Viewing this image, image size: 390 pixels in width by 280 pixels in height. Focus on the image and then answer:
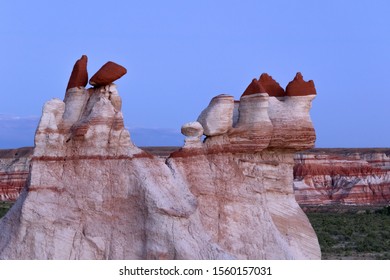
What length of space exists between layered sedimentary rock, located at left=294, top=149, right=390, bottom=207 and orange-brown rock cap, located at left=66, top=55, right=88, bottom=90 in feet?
181

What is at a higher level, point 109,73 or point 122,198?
point 109,73

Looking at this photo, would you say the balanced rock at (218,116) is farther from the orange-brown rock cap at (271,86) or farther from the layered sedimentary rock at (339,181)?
the layered sedimentary rock at (339,181)

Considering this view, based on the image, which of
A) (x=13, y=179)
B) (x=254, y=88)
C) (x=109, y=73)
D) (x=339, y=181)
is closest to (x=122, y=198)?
(x=109, y=73)

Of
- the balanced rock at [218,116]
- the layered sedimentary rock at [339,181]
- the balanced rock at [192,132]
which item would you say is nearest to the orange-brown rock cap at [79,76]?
the balanced rock at [192,132]

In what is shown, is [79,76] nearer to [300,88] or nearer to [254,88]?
[254,88]

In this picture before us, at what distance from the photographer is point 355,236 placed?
126 ft

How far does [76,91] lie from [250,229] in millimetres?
4307

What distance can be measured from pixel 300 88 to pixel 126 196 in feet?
15.6

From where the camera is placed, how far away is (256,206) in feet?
54.6

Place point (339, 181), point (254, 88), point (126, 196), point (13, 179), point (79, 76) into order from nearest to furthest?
point (126, 196) → point (79, 76) → point (254, 88) → point (13, 179) → point (339, 181)

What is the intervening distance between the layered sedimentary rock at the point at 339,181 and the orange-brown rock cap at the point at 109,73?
182ft

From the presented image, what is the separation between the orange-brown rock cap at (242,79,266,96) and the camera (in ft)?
55.5

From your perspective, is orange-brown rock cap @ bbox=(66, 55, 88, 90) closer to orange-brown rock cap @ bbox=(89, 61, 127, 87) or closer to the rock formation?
the rock formation

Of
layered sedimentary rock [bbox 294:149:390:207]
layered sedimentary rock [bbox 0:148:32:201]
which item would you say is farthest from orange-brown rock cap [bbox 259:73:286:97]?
layered sedimentary rock [bbox 0:148:32:201]
